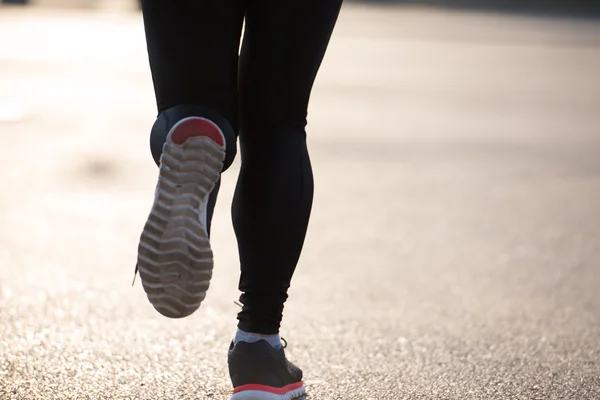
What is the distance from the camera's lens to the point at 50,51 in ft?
48.3

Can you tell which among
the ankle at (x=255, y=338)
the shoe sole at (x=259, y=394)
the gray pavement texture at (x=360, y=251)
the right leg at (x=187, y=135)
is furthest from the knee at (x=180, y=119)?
the gray pavement texture at (x=360, y=251)

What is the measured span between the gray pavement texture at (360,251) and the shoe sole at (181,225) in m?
0.63

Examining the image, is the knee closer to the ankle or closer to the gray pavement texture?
the ankle

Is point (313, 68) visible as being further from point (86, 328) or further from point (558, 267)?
point (558, 267)

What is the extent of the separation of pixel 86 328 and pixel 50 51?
11940 mm

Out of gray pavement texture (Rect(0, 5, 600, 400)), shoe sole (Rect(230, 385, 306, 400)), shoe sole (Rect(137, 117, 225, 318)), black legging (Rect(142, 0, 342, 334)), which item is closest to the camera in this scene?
shoe sole (Rect(137, 117, 225, 318))

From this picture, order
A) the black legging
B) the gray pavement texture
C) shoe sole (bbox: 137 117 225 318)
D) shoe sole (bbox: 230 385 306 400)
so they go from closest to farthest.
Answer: shoe sole (bbox: 137 117 225 318)
the black legging
shoe sole (bbox: 230 385 306 400)
the gray pavement texture

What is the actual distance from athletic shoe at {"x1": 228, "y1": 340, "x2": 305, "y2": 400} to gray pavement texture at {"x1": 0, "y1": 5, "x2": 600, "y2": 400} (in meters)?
0.32

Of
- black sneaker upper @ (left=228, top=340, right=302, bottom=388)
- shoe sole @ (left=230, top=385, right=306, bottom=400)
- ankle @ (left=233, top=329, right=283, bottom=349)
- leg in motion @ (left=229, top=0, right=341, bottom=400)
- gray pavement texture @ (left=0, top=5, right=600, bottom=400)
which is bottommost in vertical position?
gray pavement texture @ (left=0, top=5, right=600, bottom=400)

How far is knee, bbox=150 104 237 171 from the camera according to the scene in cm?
215

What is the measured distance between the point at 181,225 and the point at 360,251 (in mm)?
2887

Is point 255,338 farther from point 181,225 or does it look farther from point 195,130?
point 195,130

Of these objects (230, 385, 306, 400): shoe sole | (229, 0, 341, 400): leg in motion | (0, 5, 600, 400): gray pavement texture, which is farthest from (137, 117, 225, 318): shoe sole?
(0, 5, 600, 400): gray pavement texture

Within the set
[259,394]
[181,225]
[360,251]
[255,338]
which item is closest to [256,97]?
[181,225]
